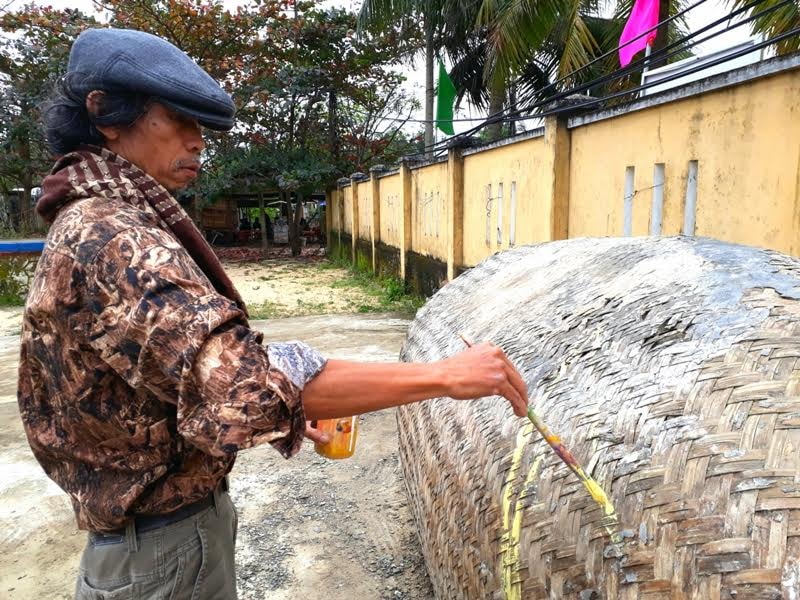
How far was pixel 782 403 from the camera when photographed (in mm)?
1105

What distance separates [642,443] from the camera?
1.21m

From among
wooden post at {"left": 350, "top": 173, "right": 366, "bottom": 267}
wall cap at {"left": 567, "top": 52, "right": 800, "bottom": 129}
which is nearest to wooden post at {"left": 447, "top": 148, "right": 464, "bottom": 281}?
wall cap at {"left": 567, "top": 52, "right": 800, "bottom": 129}

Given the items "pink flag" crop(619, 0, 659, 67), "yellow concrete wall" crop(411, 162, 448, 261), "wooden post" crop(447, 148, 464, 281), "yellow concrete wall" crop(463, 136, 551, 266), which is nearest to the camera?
"yellow concrete wall" crop(463, 136, 551, 266)

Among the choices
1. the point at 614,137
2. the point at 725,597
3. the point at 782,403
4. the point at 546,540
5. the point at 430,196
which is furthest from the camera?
the point at 430,196

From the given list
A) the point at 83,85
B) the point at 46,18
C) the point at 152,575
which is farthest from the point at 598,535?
the point at 46,18

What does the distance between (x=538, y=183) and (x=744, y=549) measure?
4.33 meters

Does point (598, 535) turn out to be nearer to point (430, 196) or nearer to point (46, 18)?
point (430, 196)

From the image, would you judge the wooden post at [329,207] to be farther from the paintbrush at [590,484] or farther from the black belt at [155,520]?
the paintbrush at [590,484]

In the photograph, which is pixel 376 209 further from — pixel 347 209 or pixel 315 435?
pixel 315 435

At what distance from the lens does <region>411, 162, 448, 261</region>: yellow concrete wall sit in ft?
25.5

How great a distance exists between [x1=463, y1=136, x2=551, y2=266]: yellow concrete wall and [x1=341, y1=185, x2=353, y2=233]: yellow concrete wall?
726 centimetres

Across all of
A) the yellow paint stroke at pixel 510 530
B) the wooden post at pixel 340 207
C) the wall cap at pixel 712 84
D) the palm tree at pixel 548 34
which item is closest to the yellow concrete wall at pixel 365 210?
the wooden post at pixel 340 207

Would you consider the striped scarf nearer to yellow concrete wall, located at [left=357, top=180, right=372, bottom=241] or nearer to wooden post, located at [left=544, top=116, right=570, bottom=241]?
wooden post, located at [left=544, top=116, right=570, bottom=241]

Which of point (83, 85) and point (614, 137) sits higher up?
point (614, 137)
